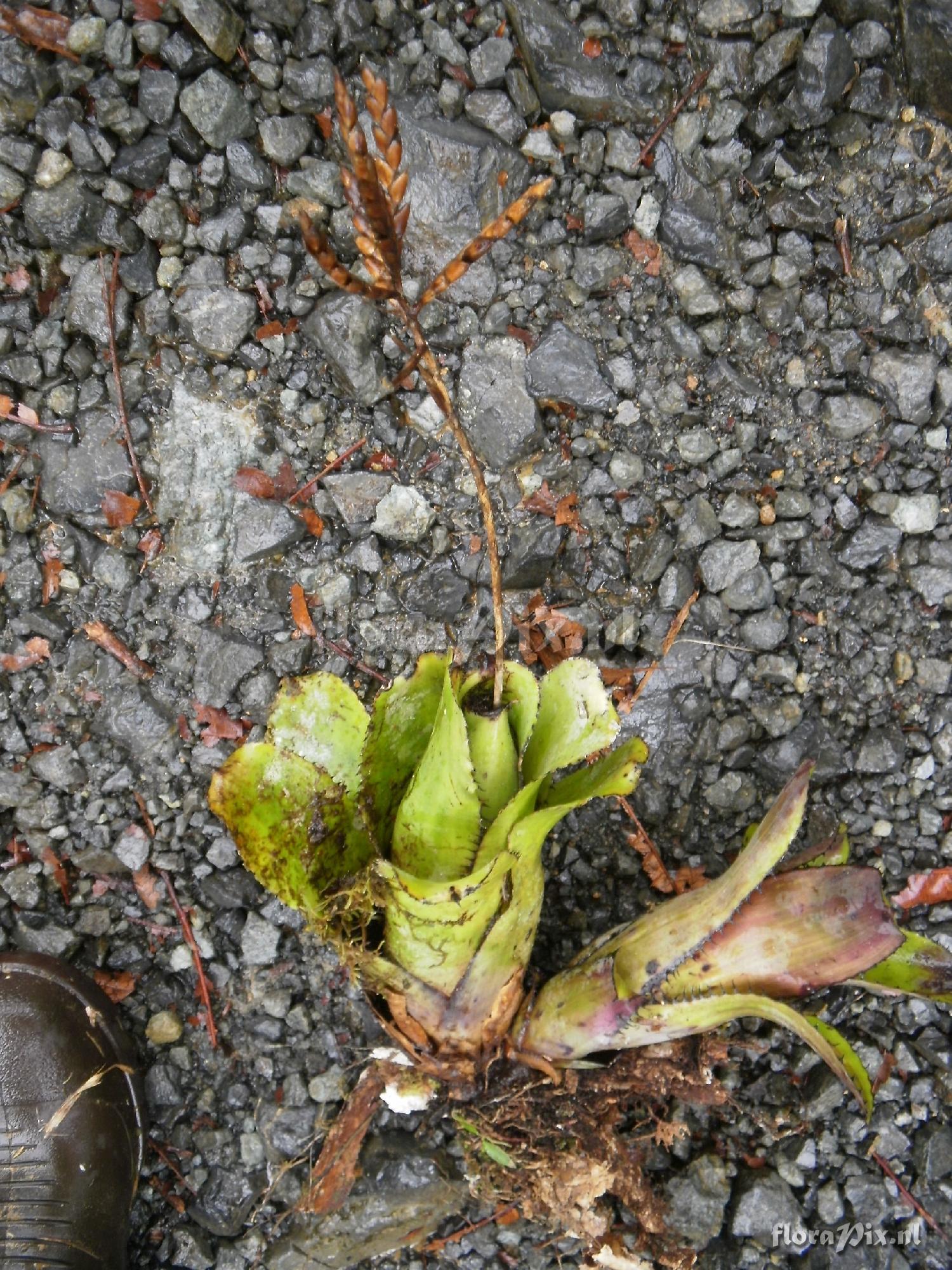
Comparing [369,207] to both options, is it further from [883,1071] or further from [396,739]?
[883,1071]

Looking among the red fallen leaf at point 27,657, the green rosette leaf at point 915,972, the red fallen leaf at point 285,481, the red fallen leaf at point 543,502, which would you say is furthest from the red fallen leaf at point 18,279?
the green rosette leaf at point 915,972

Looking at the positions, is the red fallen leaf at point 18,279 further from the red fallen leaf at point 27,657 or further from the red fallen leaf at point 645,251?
the red fallen leaf at point 645,251

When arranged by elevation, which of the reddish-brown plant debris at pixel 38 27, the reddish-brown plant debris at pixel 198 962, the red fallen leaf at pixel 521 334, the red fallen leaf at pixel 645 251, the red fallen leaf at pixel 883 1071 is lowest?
the reddish-brown plant debris at pixel 198 962

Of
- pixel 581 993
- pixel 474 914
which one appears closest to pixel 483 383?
pixel 474 914

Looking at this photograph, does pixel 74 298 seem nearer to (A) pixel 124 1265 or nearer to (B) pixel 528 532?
(B) pixel 528 532

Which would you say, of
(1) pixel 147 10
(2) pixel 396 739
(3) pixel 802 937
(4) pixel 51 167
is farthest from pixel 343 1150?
(1) pixel 147 10

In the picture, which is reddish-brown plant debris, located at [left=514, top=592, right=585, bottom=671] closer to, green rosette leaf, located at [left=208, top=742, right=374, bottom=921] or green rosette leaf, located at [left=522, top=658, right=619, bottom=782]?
green rosette leaf, located at [left=522, top=658, right=619, bottom=782]

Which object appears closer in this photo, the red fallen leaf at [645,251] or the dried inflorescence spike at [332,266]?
the dried inflorescence spike at [332,266]
